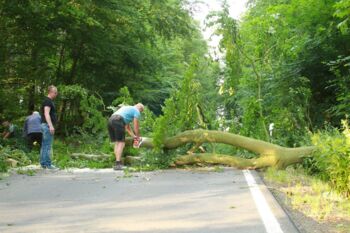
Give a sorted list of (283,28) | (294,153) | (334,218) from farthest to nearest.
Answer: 1. (283,28)
2. (294,153)
3. (334,218)

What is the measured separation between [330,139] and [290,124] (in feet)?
30.0

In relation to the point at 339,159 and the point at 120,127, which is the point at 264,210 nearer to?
the point at 339,159

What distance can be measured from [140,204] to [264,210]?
1.87 metres

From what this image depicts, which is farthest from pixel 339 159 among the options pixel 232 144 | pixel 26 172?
pixel 26 172

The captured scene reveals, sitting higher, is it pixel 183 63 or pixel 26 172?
pixel 183 63

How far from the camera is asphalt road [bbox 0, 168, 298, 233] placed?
599 cm

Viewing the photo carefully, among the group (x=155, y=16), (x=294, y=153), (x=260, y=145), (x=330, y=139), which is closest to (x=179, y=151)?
(x=260, y=145)

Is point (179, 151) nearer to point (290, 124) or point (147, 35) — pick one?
point (290, 124)

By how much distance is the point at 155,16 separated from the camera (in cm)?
2741

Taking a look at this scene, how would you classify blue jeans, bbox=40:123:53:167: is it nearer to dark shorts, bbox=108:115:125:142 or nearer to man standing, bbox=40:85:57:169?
man standing, bbox=40:85:57:169

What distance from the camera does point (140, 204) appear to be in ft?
24.8

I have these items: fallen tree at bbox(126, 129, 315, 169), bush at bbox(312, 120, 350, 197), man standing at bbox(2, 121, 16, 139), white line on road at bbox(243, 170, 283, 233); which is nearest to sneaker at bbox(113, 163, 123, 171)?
fallen tree at bbox(126, 129, 315, 169)

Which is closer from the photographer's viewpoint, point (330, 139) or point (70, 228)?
point (70, 228)

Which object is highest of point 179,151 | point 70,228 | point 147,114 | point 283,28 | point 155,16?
point 155,16
